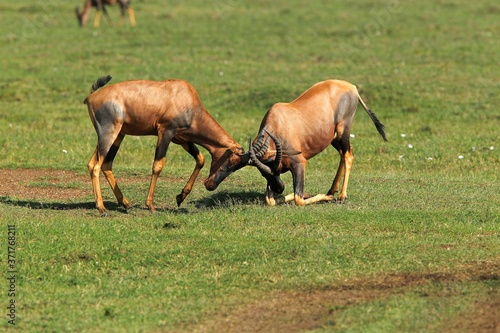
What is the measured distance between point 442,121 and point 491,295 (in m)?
11.0

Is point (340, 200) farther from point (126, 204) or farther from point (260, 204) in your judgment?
point (126, 204)

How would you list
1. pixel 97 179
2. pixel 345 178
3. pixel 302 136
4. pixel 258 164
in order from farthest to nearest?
pixel 345 178 < pixel 302 136 < pixel 97 179 < pixel 258 164

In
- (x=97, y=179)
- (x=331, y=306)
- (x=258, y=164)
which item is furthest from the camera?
(x=97, y=179)

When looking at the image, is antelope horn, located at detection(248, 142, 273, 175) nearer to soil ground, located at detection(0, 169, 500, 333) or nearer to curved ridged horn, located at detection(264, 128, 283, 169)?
curved ridged horn, located at detection(264, 128, 283, 169)

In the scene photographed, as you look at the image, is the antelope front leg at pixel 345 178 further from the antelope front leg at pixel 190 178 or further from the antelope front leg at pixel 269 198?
the antelope front leg at pixel 190 178

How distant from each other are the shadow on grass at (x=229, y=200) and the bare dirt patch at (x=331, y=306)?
378cm

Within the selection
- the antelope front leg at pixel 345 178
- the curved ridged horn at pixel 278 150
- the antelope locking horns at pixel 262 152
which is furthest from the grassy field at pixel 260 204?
the curved ridged horn at pixel 278 150

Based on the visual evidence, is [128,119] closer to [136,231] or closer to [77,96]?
[136,231]

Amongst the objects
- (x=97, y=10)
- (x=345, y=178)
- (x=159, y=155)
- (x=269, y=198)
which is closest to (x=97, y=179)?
(x=159, y=155)

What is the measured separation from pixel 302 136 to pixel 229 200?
133 cm

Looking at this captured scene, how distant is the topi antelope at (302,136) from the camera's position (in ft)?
41.1

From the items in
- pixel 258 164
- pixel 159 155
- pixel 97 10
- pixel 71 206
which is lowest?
pixel 97 10

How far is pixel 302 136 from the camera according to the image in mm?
13086

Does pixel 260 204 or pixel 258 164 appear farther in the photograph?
pixel 260 204
